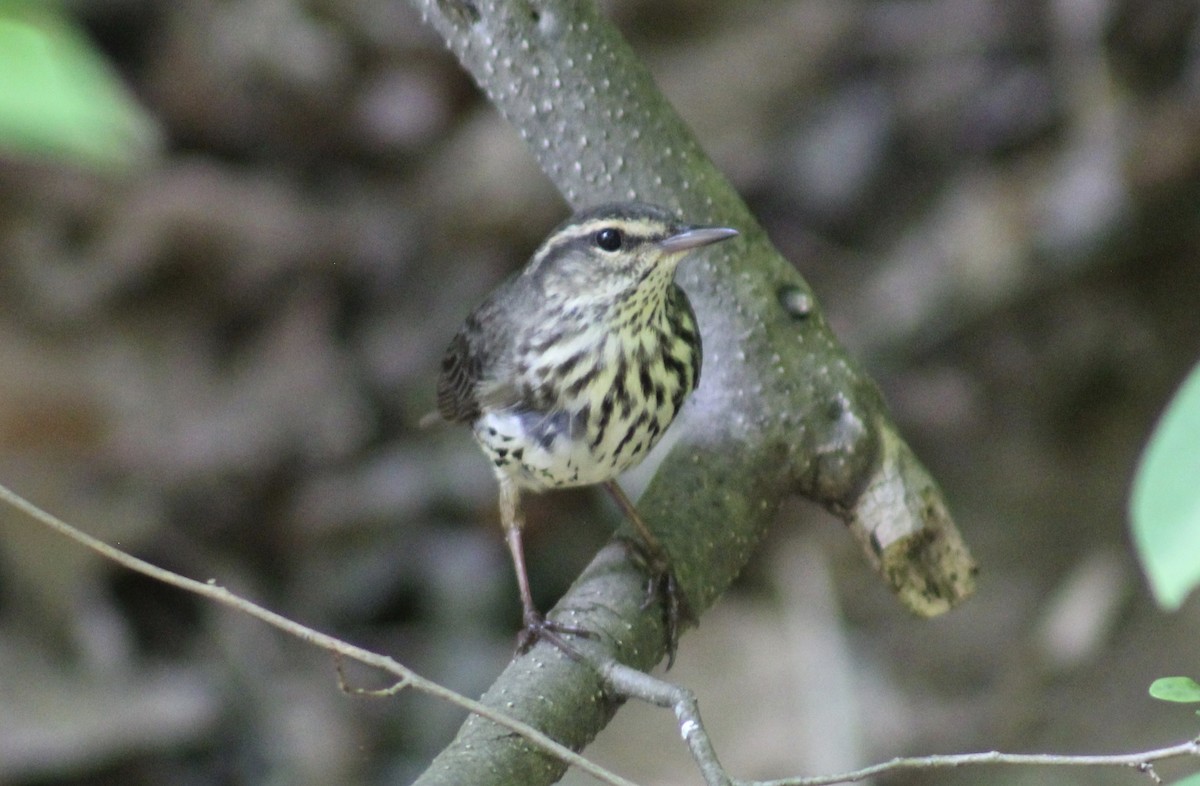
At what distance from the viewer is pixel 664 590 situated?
99.3 inches

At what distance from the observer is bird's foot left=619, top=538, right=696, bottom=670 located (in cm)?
251

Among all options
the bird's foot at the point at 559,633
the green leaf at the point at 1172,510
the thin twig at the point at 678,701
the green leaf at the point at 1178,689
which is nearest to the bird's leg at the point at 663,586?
the bird's foot at the point at 559,633

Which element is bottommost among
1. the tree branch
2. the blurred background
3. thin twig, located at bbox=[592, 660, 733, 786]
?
thin twig, located at bbox=[592, 660, 733, 786]

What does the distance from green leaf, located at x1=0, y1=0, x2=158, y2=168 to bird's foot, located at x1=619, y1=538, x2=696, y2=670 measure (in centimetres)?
165

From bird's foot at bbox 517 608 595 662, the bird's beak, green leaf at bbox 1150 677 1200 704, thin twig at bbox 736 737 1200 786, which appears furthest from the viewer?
the bird's beak

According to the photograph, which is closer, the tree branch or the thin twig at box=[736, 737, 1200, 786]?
the thin twig at box=[736, 737, 1200, 786]

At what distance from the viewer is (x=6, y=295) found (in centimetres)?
557

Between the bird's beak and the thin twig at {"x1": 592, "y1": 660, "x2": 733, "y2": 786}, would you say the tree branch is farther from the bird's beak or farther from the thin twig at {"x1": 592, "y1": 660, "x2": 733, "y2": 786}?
the thin twig at {"x1": 592, "y1": 660, "x2": 733, "y2": 786}

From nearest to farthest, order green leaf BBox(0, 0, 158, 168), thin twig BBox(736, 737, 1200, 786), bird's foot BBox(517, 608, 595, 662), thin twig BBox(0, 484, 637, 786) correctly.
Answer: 1. green leaf BBox(0, 0, 158, 168)
2. thin twig BBox(736, 737, 1200, 786)
3. thin twig BBox(0, 484, 637, 786)
4. bird's foot BBox(517, 608, 595, 662)

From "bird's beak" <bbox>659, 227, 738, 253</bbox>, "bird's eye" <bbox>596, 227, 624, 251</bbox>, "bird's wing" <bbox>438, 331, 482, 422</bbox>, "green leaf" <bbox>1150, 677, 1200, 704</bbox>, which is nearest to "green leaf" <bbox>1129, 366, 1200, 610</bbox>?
"green leaf" <bbox>1150, 677, 1200, 704</bbox>

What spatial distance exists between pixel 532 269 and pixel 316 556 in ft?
9.47

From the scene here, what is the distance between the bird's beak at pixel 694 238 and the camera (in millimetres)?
2719

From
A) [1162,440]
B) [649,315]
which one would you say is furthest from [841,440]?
[1162,440]

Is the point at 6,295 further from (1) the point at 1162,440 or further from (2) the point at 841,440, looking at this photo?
(1) the point at 1162,440
